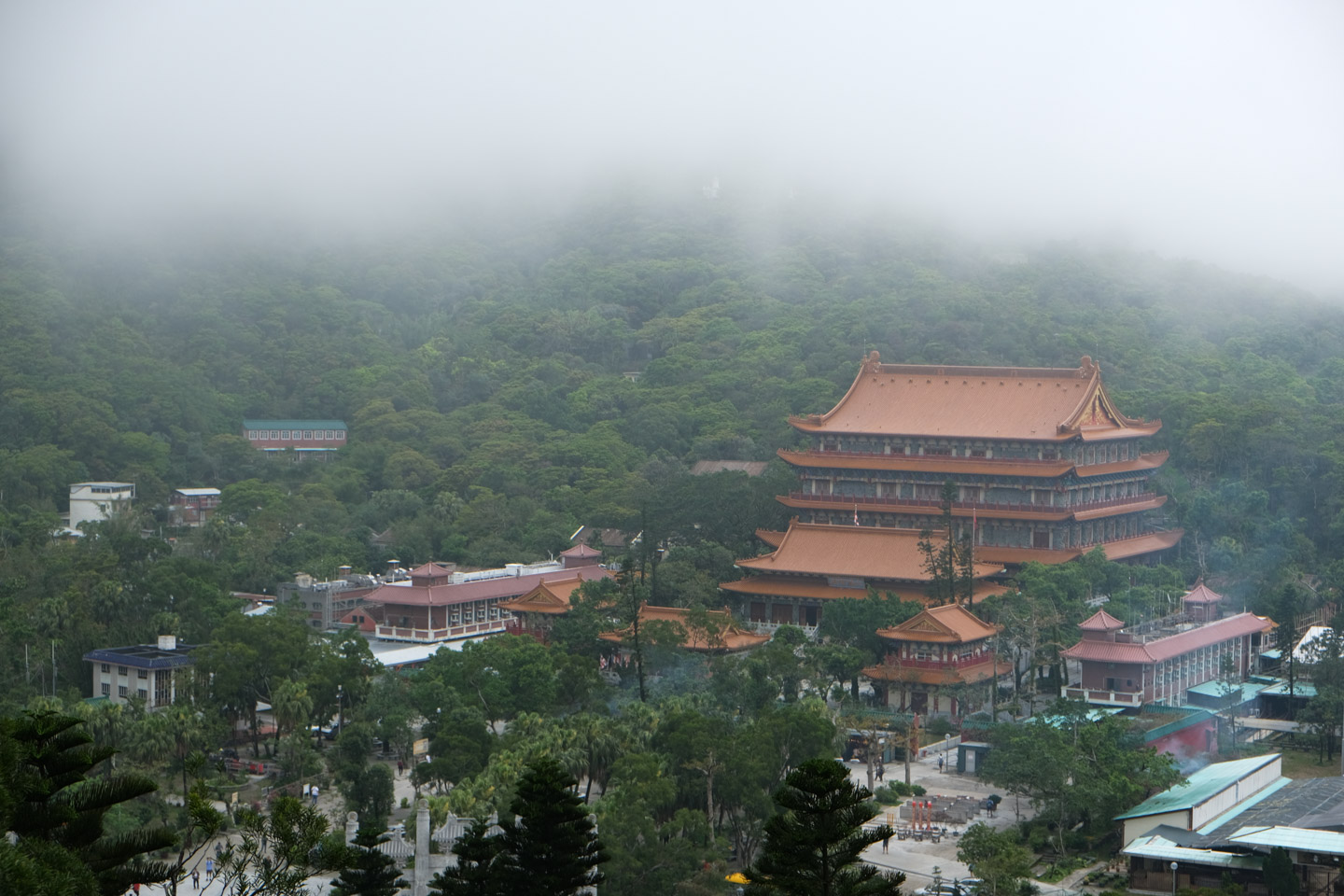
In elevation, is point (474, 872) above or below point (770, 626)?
below

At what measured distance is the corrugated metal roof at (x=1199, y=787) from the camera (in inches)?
1626

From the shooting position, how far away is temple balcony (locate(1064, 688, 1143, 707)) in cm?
5338

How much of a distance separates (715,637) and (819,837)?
90.9 ft

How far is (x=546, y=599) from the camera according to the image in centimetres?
6188

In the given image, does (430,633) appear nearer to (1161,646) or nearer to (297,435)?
(1161,646)

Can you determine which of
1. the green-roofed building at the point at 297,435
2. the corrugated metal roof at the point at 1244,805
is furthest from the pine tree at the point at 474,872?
the green-roofed building at the point at 297,435

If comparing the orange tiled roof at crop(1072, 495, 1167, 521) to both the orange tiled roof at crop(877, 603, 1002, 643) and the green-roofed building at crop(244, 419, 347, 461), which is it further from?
the green-roofed building at crop(244, 419, 347, 461)

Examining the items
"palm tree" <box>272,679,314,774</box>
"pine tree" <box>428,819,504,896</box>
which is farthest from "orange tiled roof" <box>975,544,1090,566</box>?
"pine tree" <box>428,819,504,896</box>

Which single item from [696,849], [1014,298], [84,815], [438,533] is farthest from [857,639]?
[1014,298]

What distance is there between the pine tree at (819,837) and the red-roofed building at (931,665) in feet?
87.3

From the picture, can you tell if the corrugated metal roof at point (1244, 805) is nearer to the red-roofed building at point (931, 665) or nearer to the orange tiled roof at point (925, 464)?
the red-roofed building at point (931, 665)

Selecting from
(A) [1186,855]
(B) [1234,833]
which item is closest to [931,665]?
(B) [1234,833]

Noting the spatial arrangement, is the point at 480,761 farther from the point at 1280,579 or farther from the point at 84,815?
the point at 1280,579

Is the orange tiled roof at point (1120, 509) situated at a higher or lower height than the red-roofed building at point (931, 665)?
higher
